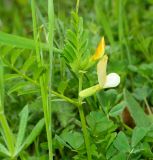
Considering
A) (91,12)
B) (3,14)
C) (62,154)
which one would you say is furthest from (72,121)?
(3,14)

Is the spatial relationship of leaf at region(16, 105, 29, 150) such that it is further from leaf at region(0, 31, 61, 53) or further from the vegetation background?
leaf at region(0, 31, 61, 53)

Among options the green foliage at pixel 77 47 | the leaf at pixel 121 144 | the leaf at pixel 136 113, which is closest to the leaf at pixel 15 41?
the green foliage at pixel 77 47

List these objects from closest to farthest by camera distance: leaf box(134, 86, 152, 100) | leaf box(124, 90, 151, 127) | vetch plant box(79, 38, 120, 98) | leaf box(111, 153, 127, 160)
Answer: vetch plant box(79, 38, 120, 98) → leaf box(111, 153, 127, 160) → leaf box(124, 90, 151, 127) → leaf box(134, 86, 152, 100)

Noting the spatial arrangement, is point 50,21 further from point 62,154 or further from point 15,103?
point 15,103

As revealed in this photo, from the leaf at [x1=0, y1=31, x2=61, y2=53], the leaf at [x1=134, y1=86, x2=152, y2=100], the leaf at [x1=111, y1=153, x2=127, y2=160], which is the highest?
the leaf at [x1=0, y1=31, x2=61, y2=53]

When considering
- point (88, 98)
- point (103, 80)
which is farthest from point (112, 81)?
point (88, 98)

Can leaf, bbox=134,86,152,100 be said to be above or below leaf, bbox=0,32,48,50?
below

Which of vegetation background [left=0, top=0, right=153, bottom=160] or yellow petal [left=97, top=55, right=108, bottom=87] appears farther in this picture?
vegetation background [left=0, top=0, right=153, bottom=160]

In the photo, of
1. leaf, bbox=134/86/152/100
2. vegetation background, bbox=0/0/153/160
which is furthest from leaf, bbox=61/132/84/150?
leaf, bbox=134/86/152/100

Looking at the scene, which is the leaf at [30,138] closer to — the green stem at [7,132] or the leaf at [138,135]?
the green stem at [7,132]
